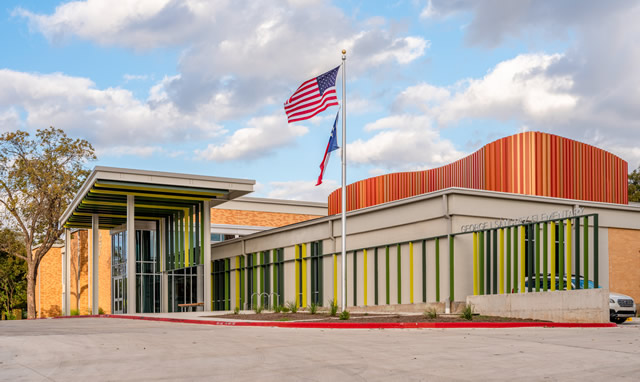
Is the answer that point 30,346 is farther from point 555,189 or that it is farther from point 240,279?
point 240,279

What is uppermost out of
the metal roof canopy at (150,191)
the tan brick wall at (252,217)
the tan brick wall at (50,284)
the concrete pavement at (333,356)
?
the metal roof canopy at (150,191)

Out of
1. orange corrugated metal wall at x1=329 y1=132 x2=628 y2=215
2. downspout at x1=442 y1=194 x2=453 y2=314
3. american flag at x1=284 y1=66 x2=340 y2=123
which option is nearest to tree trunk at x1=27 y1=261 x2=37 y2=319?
orange corrugated metal wall at x1=329 y1=132 x2=628 y2=215

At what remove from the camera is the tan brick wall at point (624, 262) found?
31.1m

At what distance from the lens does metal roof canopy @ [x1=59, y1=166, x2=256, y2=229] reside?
3319 centimetres

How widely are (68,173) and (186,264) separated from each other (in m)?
18.6

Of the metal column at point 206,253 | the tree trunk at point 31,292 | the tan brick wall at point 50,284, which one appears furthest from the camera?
the tan brick wall at point 50,284

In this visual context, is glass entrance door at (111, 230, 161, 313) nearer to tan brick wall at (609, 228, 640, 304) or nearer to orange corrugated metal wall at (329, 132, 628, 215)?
orange corrugated metal wall at (329, 132, 628, 215)

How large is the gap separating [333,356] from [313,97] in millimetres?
16112

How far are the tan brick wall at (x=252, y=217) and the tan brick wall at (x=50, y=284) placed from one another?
18.8 m

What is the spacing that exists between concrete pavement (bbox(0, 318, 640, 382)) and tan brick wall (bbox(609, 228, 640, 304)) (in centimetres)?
1555

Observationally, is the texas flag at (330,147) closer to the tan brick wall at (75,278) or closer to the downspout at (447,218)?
the downspout at (447,218)

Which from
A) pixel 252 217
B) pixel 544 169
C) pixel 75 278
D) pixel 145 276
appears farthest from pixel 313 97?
pixel 75 278

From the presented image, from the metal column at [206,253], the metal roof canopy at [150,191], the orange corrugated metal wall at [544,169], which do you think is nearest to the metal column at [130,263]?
the metal roof canopy at [150,191]

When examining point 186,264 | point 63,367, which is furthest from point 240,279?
point 63,367
